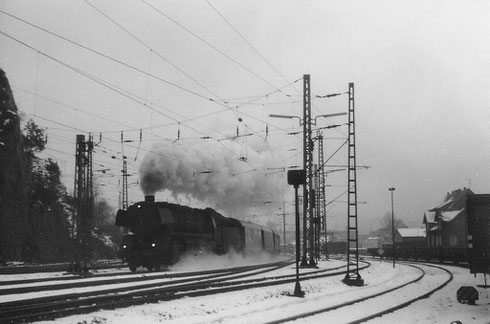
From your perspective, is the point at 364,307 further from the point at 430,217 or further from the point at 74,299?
the point at 430,217

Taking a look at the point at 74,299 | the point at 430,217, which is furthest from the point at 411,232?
the point at 74,299

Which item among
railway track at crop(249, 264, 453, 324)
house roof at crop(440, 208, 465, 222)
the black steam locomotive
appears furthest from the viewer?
house roof at crop(440, 208, 465, 222)

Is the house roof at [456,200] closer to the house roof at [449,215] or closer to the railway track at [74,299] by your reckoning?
the house roof at [449,215]

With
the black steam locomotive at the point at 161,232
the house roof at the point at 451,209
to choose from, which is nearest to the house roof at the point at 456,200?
the house roof at the point at 451,209

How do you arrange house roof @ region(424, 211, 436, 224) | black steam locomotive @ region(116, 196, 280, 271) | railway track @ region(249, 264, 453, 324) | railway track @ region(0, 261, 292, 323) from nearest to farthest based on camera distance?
railway track @ region(0, 261, 292, 323) → railway track @ region(249, 264, 453, 324) → black steam locomotive @ region(116, 196, 280, 271) → house roof @ region(424, 211, 436, 224)

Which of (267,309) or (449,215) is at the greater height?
(449,215)

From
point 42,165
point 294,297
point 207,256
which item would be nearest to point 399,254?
point 207,256

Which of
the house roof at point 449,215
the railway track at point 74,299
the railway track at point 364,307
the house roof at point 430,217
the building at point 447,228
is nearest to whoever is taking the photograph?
the railway track at point 74,299

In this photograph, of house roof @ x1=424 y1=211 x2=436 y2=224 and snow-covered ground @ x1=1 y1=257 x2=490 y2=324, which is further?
house roof @ x1=424 y1=211 x2=436 y2=224

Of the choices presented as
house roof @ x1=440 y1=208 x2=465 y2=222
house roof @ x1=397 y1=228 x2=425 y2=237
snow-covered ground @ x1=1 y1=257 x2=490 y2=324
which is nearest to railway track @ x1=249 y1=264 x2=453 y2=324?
snow-covered ground @ x1=1 y1=257 x2=490 y2=324

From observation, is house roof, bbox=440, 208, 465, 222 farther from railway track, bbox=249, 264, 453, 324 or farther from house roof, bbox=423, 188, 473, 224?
railway track, bbox=249, 264, 453, 324

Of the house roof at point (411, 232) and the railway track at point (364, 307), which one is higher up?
the railway track at point (364, 307)

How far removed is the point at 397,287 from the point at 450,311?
252 inches

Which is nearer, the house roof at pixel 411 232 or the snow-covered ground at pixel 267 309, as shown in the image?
the snow-covered ground at pixel 267 309
